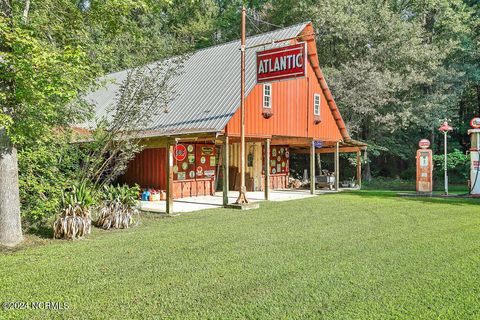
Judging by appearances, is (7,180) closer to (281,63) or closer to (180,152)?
(281,63)

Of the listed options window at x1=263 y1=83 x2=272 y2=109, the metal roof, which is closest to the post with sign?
the metal roof

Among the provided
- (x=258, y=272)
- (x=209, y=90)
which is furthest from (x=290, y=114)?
(x=258, y=272)

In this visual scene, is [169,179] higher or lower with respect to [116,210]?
higher

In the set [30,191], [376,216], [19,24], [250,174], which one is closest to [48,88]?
[19,24]

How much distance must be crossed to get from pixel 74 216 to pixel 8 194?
1.26 m

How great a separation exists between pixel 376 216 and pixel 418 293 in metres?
6.27

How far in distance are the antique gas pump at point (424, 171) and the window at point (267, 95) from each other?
6590 mm

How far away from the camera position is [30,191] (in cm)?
834

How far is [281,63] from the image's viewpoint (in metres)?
13.0

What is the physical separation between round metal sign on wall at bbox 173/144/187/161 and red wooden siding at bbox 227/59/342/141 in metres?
2.82

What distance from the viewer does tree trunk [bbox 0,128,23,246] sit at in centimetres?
730

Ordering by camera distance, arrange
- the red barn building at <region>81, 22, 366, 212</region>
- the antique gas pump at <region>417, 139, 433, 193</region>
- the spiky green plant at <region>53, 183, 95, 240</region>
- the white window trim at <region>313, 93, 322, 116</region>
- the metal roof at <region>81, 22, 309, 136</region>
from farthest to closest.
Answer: the white window trim at <region>313, 93, 322, 116</region> → the antique gas pump at <region>417, 139, 433, 193</region> → the red barn building at <region>81, 22, 366, 212</region> → the metal roof at <region>81, 22, 309, 136</region> → the spiky green plant at <region>53, 183, 95, 240</region>

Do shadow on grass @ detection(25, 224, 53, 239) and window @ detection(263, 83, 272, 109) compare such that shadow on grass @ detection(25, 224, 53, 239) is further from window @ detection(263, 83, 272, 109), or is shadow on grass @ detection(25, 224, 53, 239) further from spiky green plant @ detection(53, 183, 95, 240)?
window @ detection(263, 83, 272, 109)

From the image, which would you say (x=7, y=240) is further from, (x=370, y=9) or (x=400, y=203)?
(x=370, y=9)
